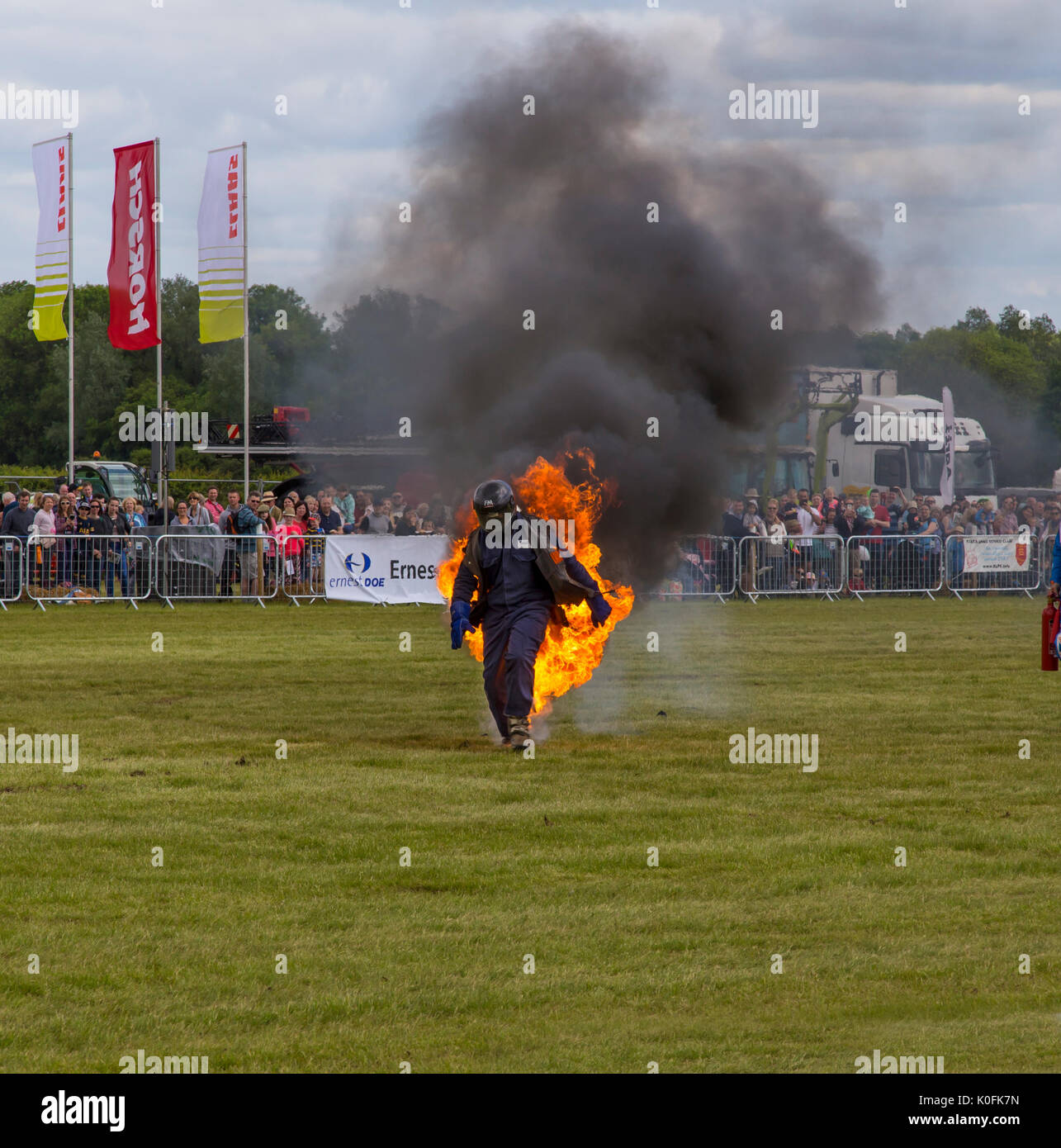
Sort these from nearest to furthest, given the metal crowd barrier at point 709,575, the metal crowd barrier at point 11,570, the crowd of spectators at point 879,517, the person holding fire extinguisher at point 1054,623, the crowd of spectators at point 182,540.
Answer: the person holding fire extinguisher at point 1054,623 → the metal crowd barrier at point 11,570 → the crowd of spectators at point 182,540 → the metal crowd barrier at point 709,575 → the crowd of spectators at point 879,517

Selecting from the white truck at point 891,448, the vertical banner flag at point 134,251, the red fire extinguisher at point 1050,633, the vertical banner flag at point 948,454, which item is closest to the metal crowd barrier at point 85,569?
the vertical banner flag at point 134,251

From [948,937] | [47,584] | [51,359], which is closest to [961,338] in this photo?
[51,359]

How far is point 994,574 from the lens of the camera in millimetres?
31922

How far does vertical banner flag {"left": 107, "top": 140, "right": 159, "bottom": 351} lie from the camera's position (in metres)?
31.6

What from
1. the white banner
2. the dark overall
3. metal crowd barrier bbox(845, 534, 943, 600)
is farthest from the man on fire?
metal crowd barrier bbox(845, 534, 943, 600)

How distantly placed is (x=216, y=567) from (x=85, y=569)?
2266mm

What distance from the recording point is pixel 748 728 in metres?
14.0

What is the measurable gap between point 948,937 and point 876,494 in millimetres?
31226

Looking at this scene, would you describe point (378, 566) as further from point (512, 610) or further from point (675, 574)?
point (512, 610)

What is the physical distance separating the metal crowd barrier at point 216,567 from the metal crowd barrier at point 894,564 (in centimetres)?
1093

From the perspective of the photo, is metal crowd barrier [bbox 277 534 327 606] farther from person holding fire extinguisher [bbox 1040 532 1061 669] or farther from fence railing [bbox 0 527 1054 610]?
person holding fire extinguisher [bbox 1040 532 1061 669]

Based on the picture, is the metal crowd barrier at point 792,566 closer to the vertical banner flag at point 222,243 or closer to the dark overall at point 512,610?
the vertical banner flag at point 222,243

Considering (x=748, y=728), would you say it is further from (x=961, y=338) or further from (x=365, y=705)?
(x=961, y=338)

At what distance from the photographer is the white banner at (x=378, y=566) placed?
2817cm
